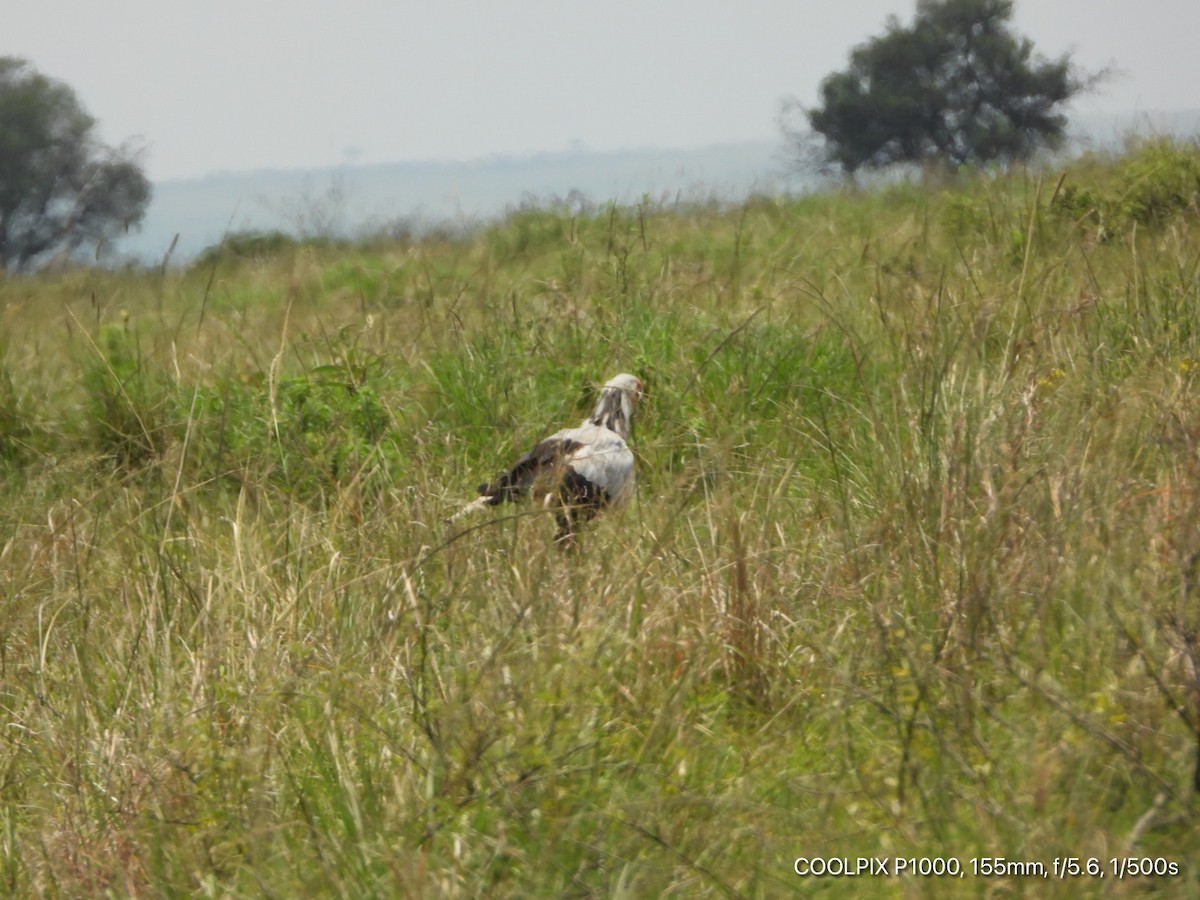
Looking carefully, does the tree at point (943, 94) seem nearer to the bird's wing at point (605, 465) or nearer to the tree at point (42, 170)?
the tree at point (42, 170)

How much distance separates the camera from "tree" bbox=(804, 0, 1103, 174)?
1845 centimetres

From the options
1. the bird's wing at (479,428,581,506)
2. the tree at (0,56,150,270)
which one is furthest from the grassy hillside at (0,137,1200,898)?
the tree at (0,56,150,270)

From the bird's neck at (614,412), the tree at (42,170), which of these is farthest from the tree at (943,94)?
the bird's neck at (614,412)

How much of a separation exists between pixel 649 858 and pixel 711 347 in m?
3.25

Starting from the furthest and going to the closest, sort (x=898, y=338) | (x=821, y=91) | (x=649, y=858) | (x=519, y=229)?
(x=821, y=91) → (x=519, y=229) → (x=898, y=338) → (x=649, y=858)

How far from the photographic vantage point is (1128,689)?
7.50ft

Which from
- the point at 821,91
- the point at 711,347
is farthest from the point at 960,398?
the point at 821,91

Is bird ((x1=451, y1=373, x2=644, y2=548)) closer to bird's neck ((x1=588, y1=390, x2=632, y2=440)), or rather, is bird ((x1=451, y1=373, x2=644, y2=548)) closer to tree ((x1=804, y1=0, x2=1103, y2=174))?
bird's neck ((x1=588, y1=390, x2=632, y2=440))

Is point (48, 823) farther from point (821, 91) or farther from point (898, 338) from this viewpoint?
point (821, 91)

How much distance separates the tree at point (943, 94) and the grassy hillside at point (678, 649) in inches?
563

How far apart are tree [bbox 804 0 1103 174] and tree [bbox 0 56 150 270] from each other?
34.6 feet

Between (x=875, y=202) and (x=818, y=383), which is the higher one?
(x=875, y=202)

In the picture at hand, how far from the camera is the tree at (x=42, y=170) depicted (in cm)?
1861

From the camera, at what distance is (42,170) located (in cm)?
1950
